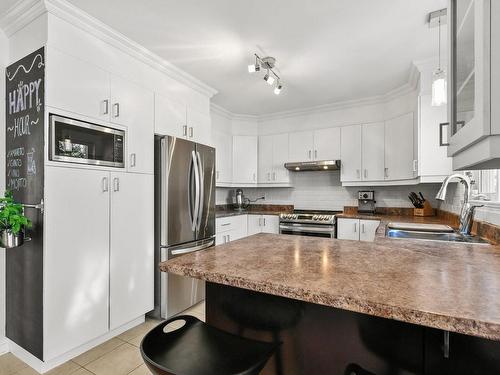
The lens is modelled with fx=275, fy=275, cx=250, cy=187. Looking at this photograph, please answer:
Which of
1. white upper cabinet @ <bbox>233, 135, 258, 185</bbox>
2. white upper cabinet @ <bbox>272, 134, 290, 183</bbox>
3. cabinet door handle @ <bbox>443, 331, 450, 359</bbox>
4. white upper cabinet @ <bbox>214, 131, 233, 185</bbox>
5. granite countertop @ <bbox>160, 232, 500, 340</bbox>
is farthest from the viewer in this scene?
white upper cabinet @ <bbox>233, 135, 258, 185</bbox>

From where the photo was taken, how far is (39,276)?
71.4 inches

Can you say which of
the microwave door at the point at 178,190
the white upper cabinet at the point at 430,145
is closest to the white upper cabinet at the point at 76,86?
the microwave door at the point at 178,190

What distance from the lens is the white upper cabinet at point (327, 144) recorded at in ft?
12.9

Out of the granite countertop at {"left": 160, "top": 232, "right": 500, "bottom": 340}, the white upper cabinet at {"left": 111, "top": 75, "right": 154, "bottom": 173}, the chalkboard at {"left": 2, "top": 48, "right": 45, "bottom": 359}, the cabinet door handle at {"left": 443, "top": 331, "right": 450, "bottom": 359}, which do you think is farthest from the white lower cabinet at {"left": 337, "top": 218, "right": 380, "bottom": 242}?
the chalkboard at {"left": 2, "top": 48, "right": 45, "bottom": 359}

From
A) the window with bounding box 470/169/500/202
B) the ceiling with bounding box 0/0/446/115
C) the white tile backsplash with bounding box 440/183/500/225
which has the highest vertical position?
the ceiling with bounding box 0/0/446/115

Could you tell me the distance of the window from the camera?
6.08ft

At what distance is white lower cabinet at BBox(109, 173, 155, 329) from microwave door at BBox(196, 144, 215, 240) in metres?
0.56

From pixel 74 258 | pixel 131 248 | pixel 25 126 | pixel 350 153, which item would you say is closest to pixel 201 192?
pixel 131 248

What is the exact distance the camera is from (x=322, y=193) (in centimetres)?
432

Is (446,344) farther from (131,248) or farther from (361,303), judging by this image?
(131,248)

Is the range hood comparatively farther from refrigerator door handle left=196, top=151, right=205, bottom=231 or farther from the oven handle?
refrigerator door handle left=196, top=151, right=205, bottom=231

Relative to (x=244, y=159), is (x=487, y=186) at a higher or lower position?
lower

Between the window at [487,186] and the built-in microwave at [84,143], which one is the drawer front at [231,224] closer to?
the built-in microwave at [84,143]

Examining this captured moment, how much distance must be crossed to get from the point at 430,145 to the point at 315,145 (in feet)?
5.22
